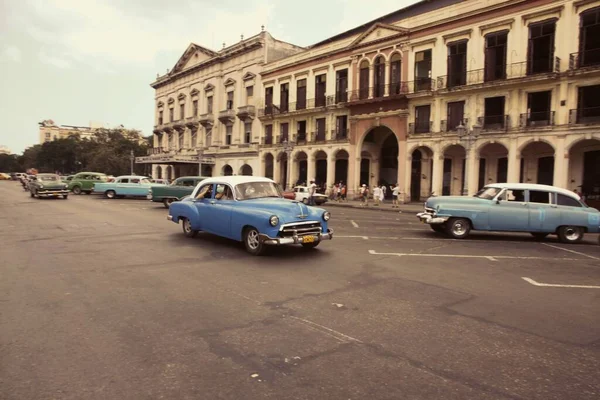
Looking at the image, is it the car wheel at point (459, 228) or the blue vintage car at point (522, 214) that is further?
the car wheel at point (459, 228)

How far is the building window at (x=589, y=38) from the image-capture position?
22.5m

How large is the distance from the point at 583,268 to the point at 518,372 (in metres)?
6.17

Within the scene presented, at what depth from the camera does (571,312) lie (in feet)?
17.6

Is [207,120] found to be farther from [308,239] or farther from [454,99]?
[308,239]

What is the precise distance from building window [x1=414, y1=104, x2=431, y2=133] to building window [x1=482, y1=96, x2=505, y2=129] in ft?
13.3

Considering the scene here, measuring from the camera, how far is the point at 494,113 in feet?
87.0

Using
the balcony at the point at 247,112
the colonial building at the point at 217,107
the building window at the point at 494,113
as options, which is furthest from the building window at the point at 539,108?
the balcony at the point at 247,112

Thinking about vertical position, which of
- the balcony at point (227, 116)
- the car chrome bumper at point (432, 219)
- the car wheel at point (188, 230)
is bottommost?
the car wheel at point (188, 230)

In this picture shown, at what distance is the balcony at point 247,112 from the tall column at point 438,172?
2099cm

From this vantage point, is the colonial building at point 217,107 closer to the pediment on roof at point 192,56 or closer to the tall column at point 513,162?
the pediment on roof at point 192,56

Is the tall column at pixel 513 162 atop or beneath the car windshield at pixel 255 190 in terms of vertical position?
atop

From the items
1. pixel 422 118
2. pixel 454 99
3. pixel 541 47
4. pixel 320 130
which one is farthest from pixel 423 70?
pixel 320 130

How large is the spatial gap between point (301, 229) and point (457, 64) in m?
24.5

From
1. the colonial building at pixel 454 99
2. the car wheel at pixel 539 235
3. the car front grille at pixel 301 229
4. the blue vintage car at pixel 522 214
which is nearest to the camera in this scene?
the car front grille at pixel 301 229
